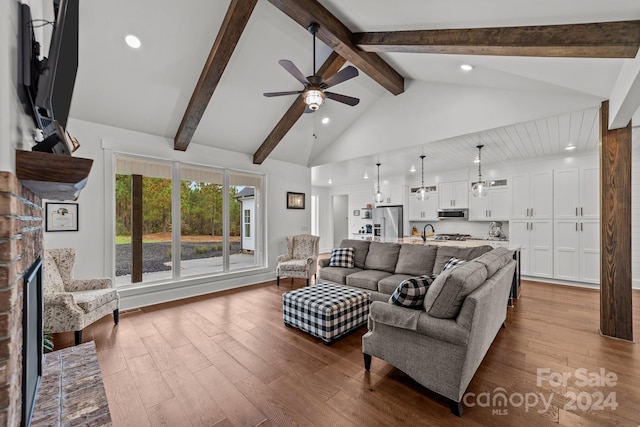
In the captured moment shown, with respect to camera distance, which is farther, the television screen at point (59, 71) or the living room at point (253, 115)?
the living room at point (253, 115)

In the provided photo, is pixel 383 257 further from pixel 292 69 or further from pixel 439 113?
pixel 292 69

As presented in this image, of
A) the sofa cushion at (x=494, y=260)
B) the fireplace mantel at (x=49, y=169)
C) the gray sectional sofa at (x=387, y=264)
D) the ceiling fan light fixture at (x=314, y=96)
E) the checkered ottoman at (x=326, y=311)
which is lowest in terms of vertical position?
the checkered ottoman at (x=326, y=311)

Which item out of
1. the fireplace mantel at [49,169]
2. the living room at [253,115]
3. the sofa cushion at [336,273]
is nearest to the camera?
the fireplace mantel at [49,169]

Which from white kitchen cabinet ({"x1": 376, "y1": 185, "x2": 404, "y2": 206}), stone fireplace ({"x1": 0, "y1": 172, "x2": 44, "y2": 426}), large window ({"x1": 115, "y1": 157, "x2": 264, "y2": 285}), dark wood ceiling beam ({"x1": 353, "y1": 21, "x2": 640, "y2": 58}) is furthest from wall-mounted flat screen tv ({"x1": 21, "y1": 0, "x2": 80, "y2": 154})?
white kitchen cabinet ({"x1": 376, "y1": 185, "x2": 404, "y2": 206})

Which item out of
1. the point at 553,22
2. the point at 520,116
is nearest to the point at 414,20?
the point at 553,22

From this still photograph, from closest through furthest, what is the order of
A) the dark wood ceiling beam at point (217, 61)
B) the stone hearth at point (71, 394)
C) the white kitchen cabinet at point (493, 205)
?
the stone hearth at point (71, 394) → the dark wood ceiling beam at point (217, 61) → the white kitchen cabinet at point (493, 205)

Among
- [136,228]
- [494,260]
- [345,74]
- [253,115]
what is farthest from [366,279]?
[136,228]

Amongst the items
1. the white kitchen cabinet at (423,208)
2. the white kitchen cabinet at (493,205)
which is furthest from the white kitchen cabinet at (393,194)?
the white kitchen cabinet at (493,205)

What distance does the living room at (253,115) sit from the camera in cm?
249

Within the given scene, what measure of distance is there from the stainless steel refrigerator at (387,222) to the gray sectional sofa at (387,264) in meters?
2.90

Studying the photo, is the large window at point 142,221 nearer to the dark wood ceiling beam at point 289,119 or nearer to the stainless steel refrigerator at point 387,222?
the dark wood ceiling beam at point 289,119

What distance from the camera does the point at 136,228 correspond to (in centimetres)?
429

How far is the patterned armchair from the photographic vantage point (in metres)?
5.07

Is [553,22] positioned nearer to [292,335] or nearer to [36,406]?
[292,335]
